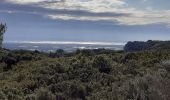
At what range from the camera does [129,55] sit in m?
27.5

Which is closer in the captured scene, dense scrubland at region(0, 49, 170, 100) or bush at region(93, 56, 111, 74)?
dense scrubland at region(0, 49, 170, 100)

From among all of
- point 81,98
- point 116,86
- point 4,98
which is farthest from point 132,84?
point 4,98

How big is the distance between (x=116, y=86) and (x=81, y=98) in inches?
45.6

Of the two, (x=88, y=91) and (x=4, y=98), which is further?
(x=88, y=91)

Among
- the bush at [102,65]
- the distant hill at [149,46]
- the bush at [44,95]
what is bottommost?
the distant hill at [149,46]

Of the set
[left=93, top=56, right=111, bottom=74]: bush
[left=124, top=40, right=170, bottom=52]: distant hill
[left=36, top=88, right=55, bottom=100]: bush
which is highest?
[left=93, top=56, right=111, bottom=74]: bush

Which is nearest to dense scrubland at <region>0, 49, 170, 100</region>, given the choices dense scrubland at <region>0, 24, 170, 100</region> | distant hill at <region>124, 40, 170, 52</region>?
dense scrubland at <region>0, 24, 170, 100</region>

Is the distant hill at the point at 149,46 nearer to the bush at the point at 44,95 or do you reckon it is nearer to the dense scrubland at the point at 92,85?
the dense scrubland at the point at 92,85

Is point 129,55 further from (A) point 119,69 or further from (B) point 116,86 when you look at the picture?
(B) point 116,86

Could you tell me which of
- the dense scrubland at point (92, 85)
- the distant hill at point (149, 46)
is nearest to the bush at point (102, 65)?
the dense scrubland at point (92, 85)

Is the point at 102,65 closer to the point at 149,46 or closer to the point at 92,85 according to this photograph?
the point at 92,85

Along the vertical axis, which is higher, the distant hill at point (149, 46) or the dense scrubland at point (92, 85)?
the dense scrubland at point (92, 85)

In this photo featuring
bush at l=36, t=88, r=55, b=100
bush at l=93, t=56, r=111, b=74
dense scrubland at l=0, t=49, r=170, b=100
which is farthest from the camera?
bush at l=93, t=56, r=111, b=74

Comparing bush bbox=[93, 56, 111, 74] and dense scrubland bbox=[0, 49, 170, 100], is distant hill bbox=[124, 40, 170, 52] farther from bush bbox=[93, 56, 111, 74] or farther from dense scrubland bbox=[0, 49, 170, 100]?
dense scrubland bbox=[0, 49, 170, 100]
